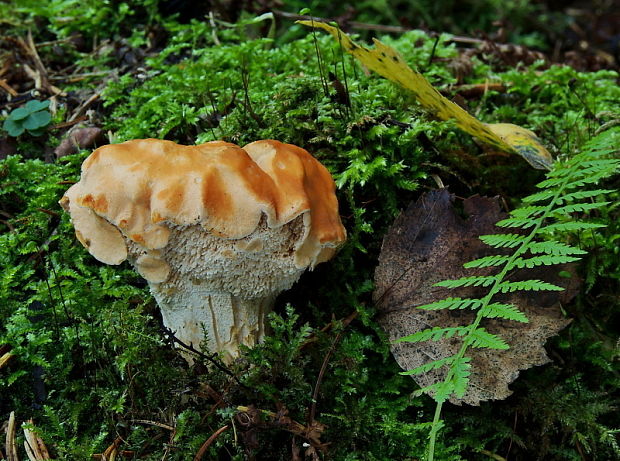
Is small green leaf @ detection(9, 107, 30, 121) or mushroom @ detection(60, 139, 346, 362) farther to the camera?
small green leaf @ detection(9, 107, 30, 121)

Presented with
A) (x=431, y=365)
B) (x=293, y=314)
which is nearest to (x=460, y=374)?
(x=431, y=365)

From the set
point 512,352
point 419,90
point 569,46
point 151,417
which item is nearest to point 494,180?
point 419,90

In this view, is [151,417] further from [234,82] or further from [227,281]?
[234,82]

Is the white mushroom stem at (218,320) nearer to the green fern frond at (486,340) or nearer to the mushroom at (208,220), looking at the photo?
the mushroom at (208,220)

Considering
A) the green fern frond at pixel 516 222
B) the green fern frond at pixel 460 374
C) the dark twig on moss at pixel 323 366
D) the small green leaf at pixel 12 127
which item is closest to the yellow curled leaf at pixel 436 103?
the green fern frond at pixel 516 222

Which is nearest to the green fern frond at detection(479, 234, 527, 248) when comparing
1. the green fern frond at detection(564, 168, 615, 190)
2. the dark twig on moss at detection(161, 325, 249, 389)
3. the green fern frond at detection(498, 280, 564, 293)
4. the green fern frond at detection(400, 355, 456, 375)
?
the green fern frond at detection(498, 280, 564, 293)

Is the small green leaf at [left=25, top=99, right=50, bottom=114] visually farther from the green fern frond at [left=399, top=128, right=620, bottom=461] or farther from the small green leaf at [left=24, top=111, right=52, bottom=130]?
the green fern frond at [left=399, top=128, right=620, bottom=461]

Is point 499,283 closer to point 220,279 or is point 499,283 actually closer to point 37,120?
point 220,279
